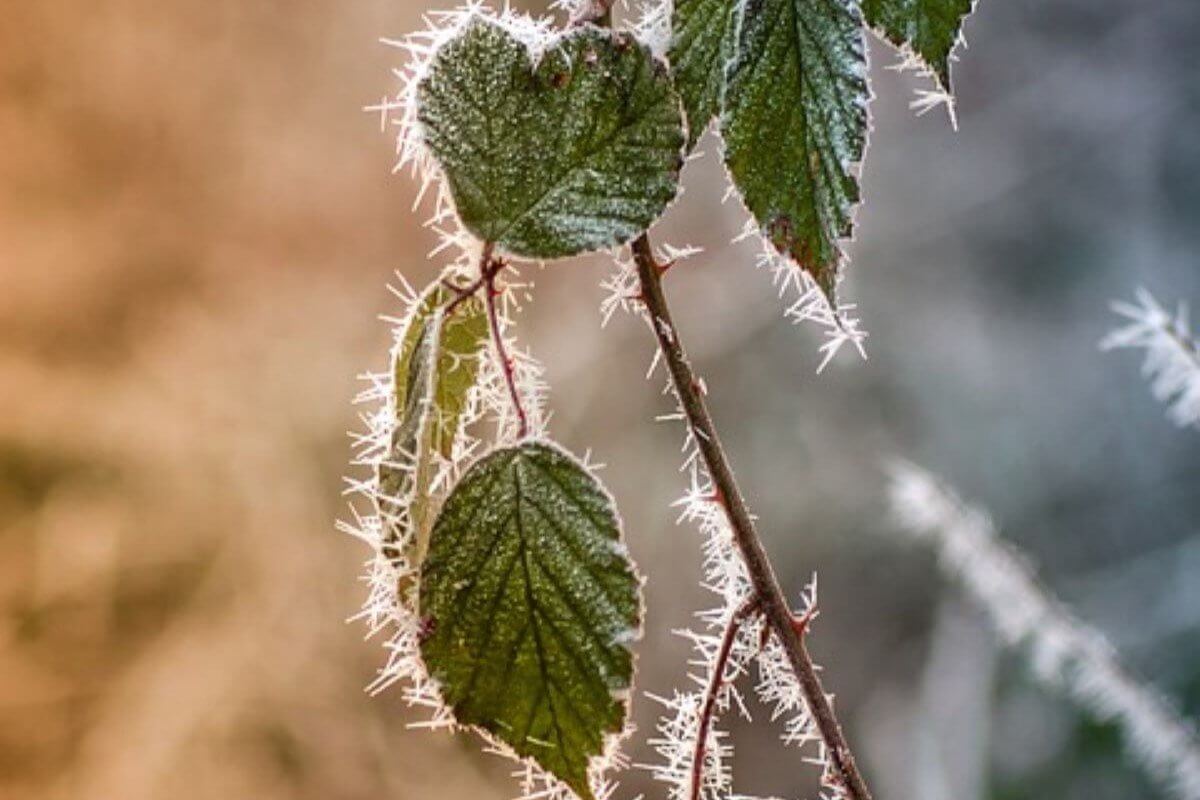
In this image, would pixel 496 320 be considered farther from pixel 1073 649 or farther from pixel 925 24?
pixel 1073 649

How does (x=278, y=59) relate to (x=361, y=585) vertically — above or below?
above

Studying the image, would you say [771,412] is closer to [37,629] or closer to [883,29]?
[37,629]

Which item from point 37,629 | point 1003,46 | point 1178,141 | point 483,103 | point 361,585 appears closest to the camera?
point 483,103

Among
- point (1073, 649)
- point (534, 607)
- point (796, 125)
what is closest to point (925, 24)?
point (796, 125)

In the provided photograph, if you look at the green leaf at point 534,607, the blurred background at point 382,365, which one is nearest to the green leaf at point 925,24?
the green leaf at point 534,607

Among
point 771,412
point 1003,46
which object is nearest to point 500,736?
point 771,412

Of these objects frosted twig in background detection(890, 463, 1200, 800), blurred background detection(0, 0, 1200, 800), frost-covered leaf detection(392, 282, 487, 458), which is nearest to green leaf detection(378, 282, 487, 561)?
frost-covered leaf detection(392, 282, 487, 458)

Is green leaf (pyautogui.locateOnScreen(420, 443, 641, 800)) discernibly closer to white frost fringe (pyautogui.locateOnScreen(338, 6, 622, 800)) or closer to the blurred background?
white frost fringe (pyautogui.locateOnScreen(338, 6, 622, 800))
